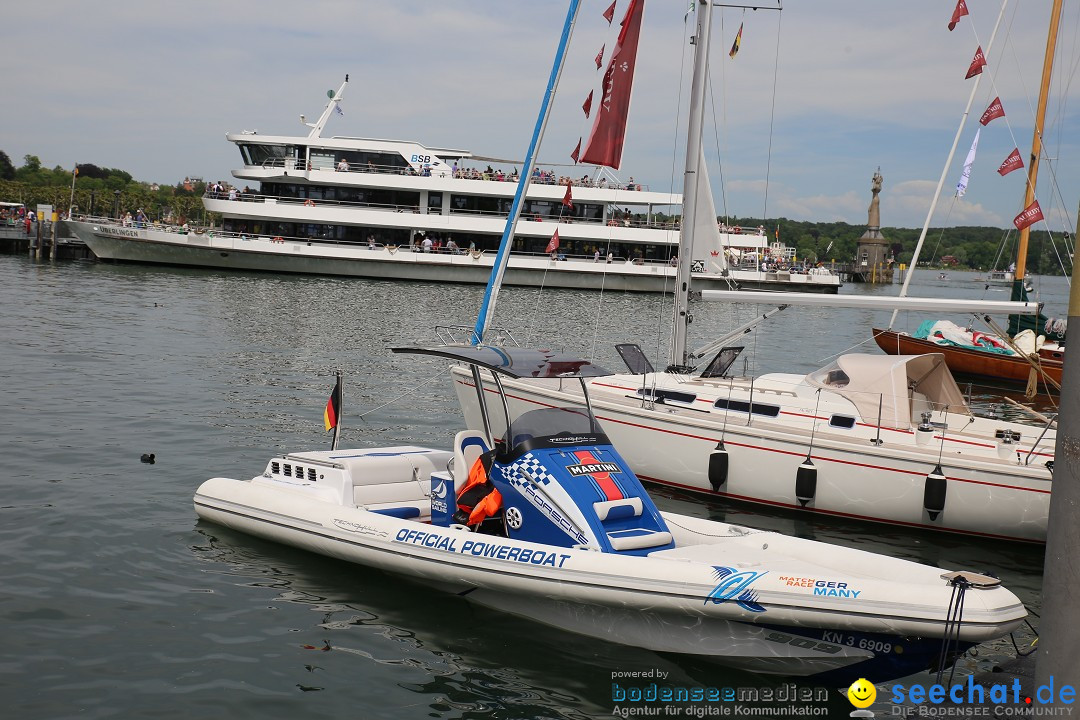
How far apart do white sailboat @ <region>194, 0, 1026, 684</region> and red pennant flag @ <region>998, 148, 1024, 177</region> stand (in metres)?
15.4

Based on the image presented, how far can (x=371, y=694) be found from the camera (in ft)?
23.0

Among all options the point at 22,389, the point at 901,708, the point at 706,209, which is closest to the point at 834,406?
the point at 706,209

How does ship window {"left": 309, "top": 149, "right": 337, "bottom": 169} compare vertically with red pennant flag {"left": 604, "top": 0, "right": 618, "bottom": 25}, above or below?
above

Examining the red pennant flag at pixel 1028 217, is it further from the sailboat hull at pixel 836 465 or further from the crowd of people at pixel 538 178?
the crowd of people at pixel 538 178

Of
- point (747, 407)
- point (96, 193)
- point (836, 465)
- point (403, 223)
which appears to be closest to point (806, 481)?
point (836, 465)

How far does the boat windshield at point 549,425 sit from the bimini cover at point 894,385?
5.46 metres

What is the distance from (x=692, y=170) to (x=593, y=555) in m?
9.25

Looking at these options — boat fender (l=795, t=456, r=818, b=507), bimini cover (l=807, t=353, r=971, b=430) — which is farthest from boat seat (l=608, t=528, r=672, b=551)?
bimini cover (l=807, t=353, r=971, b=430)

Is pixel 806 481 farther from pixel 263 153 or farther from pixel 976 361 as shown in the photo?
pixel 263 153

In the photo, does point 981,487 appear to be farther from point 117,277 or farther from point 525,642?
point 117,277

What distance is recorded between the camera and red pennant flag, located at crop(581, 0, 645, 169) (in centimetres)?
1449

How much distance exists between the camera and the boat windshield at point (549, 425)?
27.6ft

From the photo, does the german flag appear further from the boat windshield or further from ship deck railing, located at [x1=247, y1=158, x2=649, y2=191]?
ship deck railing, located at [x1=247, y1=158, x2=649, y2=191]

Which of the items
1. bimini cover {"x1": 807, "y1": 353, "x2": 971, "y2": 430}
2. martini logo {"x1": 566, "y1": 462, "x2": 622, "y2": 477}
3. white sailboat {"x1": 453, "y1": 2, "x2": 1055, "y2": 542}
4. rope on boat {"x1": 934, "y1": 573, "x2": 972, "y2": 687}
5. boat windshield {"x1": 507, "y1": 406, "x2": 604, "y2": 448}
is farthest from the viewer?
bimini cover {"x1": 807, "y1": 353, "x2": 971, "y2": 430}
